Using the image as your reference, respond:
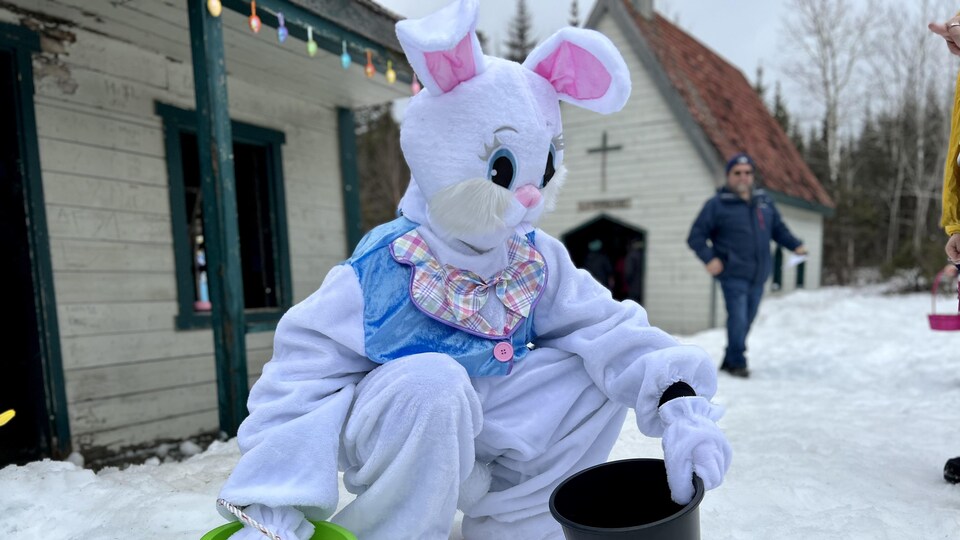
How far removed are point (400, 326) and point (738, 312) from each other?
13.6 feet

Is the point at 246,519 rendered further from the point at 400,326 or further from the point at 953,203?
the point at 953,203

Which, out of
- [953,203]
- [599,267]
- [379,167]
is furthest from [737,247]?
[379,167]

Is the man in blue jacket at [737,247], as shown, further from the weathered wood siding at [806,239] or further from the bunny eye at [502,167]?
the weathered wood siding at [806,239]

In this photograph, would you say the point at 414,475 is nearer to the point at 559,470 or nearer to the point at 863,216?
the point at 559,470

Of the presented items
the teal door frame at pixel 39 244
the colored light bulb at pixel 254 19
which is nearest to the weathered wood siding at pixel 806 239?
the colored light bulb at pixel 254 19

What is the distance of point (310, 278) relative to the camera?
5383mm

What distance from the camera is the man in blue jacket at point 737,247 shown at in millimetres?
4875

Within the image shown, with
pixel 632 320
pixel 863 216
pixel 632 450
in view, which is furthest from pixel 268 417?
pixel 863 216

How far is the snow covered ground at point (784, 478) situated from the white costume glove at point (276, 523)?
954 millimetres

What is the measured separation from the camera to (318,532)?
1.31 meters

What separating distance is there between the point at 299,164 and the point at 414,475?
4381 mm

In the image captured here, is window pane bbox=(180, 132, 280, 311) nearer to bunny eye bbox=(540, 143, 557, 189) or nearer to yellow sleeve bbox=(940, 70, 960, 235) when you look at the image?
bunny eye bbox=(540, 143, 557, 189)

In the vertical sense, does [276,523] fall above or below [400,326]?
below

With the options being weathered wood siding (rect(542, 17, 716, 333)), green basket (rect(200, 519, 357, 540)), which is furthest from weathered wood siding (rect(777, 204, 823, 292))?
green basket (rect(200, 519, 357, 540))
